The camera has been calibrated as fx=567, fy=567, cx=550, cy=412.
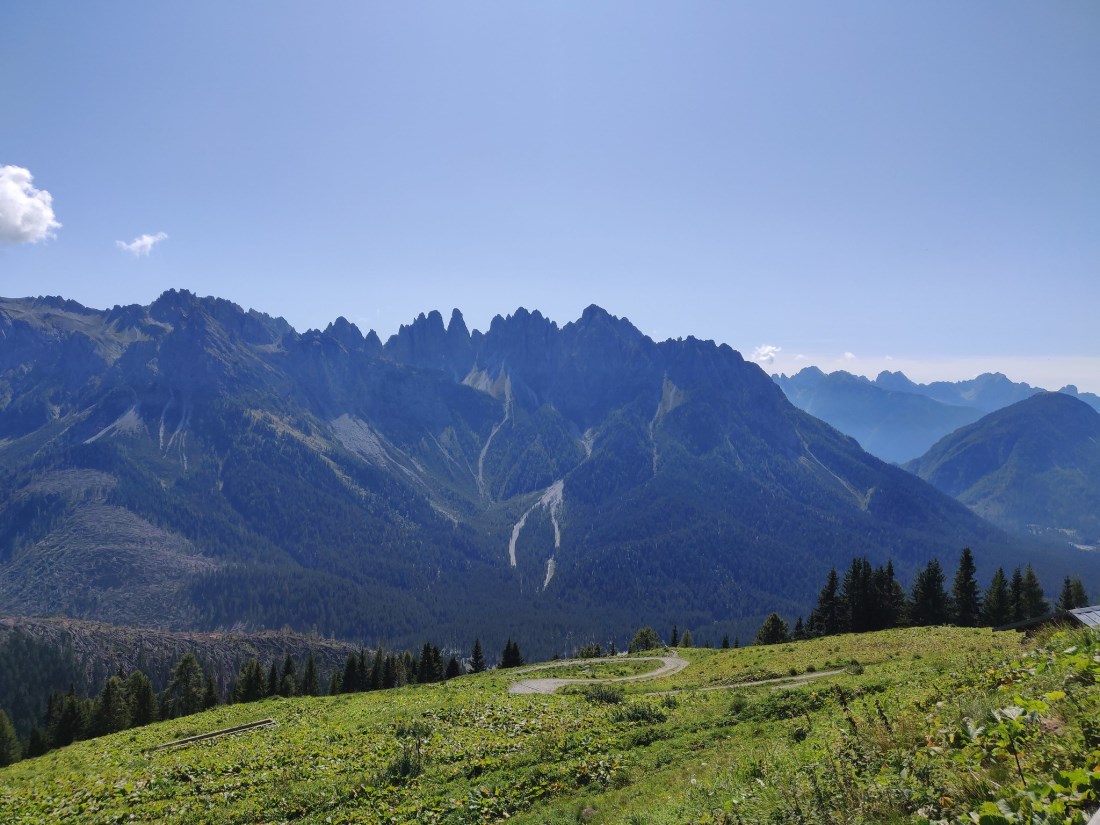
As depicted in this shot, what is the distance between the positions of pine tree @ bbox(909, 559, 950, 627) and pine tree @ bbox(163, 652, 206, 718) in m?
110

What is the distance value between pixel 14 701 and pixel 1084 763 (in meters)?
223

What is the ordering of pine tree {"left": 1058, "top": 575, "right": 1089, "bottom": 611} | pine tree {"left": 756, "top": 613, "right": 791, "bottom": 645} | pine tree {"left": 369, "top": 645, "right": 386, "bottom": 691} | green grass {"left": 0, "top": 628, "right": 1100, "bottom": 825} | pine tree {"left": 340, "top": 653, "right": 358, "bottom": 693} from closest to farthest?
green grass {"left": 0, "top": 628, "right": 1100, "bottom": 825}, pine tree {"left": 1058, "top": 575, "right": 1089, "bottom": 611}, pine tree {"left": 756, "top": 613, "right": 791, "bottom": 645}, pine tree {"left": 369, "top": 645, "right": 386, "bottom": 691}, pine tree {"left": 340, "top": 653, "right": 358, "bottom": 693}

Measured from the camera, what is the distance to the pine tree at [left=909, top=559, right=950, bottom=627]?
8338 centimetres

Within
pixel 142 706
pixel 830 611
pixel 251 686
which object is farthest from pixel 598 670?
pixel 142 706

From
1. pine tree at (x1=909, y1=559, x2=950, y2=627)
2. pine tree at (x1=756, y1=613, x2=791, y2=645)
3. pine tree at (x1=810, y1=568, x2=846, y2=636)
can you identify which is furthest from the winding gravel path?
pine tree at (x1=909, y1=559, x2=950, y2=627)

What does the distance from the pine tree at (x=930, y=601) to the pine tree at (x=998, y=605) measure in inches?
195

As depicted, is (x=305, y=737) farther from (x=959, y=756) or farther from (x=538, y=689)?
(x=959, y=756)

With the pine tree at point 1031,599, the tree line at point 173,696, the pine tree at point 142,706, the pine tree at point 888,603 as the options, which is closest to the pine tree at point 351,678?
the tree line at point 173,696

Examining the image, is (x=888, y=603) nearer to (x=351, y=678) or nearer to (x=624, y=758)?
(x=624, y=758)

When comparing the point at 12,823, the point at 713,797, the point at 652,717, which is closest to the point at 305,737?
the point at 12,823

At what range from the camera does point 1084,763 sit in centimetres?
730

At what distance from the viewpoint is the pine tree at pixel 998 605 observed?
263ft

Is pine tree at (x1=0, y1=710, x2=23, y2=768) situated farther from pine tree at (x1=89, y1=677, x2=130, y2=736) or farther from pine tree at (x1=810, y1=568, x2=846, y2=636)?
pine tree at (x1=810, y1=568, x2=846, y2=636)

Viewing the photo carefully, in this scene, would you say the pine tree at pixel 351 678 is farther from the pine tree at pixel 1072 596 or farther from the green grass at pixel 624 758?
the pine tree at pixel 1072 596
